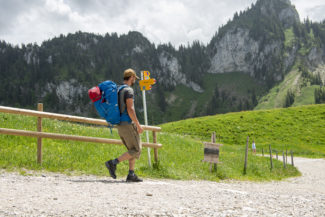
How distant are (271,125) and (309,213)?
6814cm

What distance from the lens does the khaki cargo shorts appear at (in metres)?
8.38

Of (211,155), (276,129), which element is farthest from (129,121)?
(276,129)

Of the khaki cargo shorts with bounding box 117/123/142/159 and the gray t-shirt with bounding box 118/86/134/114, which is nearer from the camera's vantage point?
the gray t-shirt with bounding box 118/86/134/114

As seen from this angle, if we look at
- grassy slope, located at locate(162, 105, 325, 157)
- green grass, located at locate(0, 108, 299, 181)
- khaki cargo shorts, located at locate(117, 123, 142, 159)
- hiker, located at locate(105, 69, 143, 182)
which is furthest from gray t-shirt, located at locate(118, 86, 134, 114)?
grassy slope, located at locate(162, 105, 325, 157)

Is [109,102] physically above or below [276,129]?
above

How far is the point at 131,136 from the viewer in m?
8.48

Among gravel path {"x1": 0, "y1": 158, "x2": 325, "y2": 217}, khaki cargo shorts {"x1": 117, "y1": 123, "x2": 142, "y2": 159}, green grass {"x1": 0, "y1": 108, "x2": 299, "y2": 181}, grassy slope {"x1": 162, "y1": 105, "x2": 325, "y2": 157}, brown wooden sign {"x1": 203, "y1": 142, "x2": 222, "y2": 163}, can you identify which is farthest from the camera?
grassy slope {"x1": 162, "y1": 105, "x2": 325, "y2": 157}

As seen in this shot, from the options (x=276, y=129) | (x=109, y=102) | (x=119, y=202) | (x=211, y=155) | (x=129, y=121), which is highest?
(x=109, y=102)

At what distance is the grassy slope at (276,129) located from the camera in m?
58.1

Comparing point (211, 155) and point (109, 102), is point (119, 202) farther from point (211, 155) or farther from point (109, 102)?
point (211, 155)

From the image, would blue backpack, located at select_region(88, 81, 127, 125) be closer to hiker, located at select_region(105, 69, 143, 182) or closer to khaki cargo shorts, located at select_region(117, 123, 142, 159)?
hiker, located at select_region(105, 69, 143, 182)

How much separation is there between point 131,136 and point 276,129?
66648 mm

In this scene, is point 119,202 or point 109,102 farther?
point 109,102

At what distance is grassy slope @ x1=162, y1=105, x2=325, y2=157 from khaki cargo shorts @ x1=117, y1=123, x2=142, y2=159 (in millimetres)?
50899
